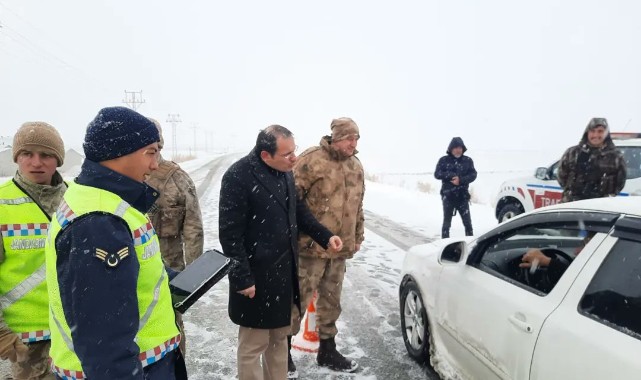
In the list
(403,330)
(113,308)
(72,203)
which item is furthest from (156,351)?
(403,330)

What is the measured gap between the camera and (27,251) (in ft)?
6.52

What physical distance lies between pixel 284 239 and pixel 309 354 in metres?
1.48

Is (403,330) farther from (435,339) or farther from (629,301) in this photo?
(629,301)

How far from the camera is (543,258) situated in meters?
2.58

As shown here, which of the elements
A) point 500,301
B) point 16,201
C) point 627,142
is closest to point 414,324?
point 500,301

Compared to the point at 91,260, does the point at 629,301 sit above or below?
below

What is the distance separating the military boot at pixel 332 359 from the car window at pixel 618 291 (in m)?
1.95

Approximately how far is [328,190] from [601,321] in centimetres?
193

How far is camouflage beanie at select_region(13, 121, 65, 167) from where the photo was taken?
2109 mm

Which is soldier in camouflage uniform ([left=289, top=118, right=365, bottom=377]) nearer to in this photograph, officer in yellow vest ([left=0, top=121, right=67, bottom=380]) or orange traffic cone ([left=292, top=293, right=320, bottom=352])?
orange traffic cone ([left=292, top=293, right=320, bottom=352])

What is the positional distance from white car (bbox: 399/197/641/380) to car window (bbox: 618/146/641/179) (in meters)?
4.00

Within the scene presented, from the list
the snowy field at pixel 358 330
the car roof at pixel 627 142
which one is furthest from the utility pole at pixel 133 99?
the car roof at pixel 627 142

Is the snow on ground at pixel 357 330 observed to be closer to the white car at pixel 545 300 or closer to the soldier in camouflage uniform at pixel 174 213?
the white car at pixel 545 300

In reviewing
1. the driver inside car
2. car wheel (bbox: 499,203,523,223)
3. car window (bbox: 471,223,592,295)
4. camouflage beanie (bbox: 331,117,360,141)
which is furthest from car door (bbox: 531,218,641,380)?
car wheel (bbox: 499,203,523,223)
